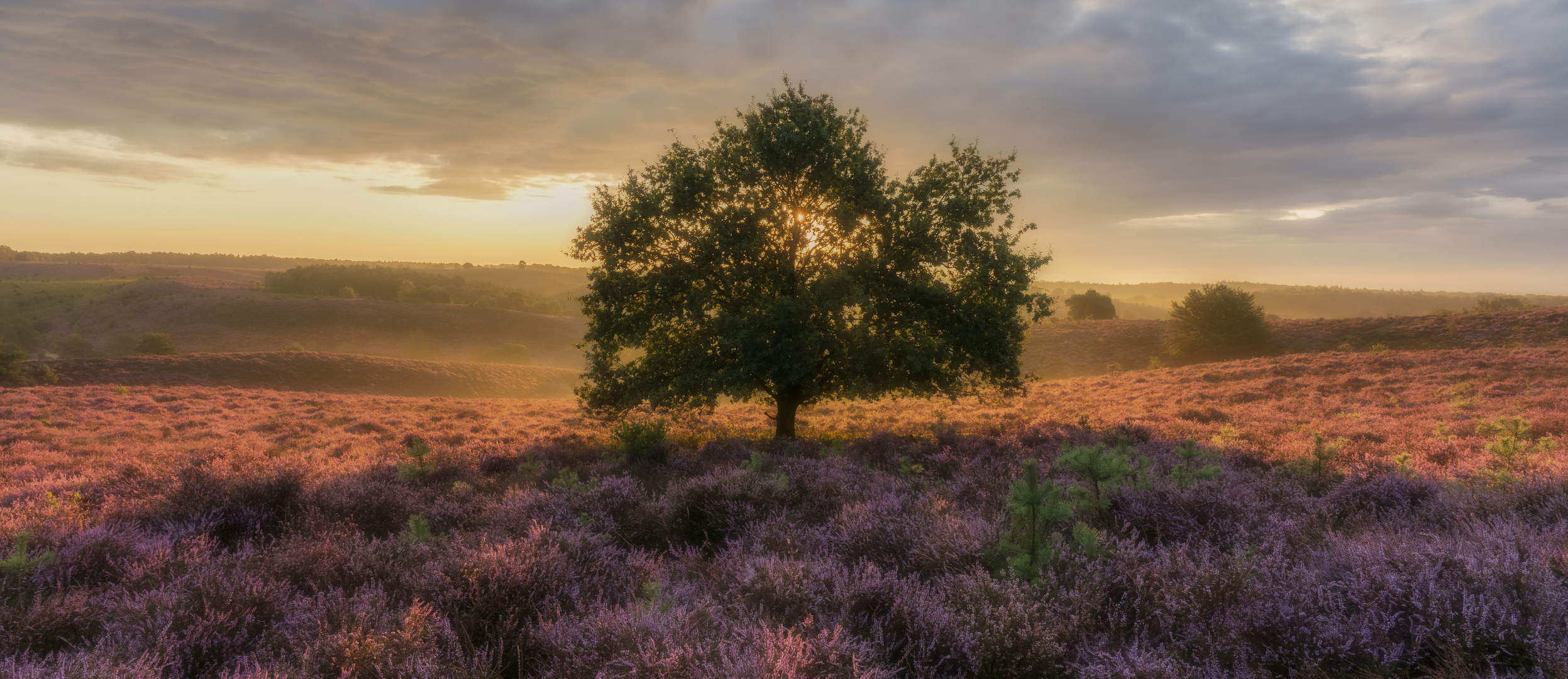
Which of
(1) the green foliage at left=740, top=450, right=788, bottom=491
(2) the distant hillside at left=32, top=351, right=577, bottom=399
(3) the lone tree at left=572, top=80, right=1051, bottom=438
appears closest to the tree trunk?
(3) the lone tree at left=572, top=80, right=1051, bottom=438

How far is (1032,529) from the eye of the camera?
4.80 m

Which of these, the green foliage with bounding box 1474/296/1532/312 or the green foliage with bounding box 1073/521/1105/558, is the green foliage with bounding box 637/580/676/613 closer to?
the green foliage with bounding box 1073/521/1105/558

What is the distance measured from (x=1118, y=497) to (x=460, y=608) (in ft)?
21.0

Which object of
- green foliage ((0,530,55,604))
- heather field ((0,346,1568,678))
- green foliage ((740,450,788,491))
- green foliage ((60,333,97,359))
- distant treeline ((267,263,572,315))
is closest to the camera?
heather field ((0,346,1568,678))

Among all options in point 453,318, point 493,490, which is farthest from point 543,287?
point 493,490

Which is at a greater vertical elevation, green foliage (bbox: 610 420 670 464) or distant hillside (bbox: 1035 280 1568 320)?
distant hillside (bbox: 1035 280 1568 320)

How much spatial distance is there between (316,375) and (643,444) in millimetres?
43814

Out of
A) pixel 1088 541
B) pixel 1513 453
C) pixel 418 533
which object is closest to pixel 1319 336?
pixel 1513 453

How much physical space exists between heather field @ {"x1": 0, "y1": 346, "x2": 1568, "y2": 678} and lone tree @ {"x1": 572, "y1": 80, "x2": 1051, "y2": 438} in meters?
3.24

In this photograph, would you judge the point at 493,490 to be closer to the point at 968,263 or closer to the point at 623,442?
the point at 623,442

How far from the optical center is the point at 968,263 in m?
14.1

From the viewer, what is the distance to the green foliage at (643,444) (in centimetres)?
1141

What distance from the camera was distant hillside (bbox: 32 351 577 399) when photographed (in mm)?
33719

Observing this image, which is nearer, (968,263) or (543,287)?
(968,263)
